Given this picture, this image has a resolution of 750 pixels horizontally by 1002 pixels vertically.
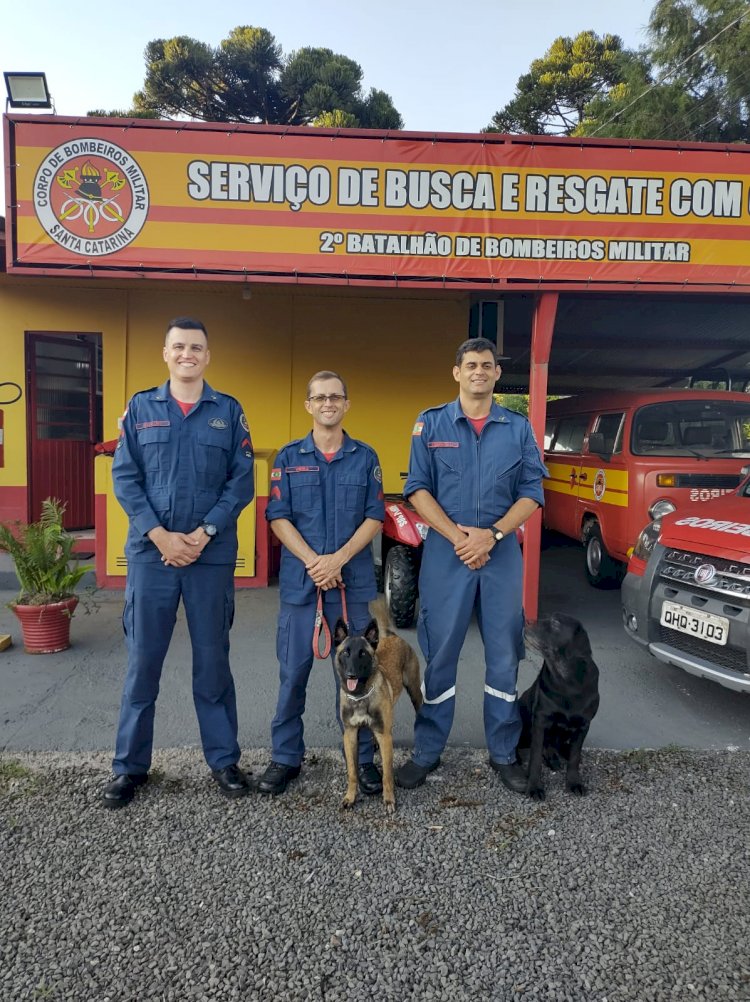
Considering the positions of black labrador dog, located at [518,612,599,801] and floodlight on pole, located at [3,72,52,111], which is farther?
floodlight on pole, located at [3,72,52,111]

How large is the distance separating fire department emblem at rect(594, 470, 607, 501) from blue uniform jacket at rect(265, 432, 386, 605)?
159 inches

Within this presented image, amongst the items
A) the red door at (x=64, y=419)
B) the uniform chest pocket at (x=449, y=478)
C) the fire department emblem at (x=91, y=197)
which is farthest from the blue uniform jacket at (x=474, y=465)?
the red door at (x=64, y=419)

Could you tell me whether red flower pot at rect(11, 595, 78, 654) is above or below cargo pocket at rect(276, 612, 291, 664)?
below

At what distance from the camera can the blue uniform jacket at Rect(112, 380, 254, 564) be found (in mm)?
2812

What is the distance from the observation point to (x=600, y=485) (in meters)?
6.51

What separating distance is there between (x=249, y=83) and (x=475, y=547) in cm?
2822

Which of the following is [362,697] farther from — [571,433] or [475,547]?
[571,433]

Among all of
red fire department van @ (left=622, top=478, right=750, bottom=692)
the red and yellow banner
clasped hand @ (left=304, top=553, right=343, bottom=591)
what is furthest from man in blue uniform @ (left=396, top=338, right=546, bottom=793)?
the red and yellow banner

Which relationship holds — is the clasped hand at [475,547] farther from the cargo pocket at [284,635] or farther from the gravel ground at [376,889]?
the gravel ground at [376,889]

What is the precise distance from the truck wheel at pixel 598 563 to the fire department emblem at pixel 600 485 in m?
0.35

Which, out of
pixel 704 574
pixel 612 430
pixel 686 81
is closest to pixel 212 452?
pixel 704 574

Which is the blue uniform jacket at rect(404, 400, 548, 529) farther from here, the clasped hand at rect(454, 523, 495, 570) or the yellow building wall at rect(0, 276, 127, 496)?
the yellow building wall at rect(0, 276, 127, 496)

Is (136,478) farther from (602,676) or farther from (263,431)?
(263,431)

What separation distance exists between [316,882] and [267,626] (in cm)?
316
